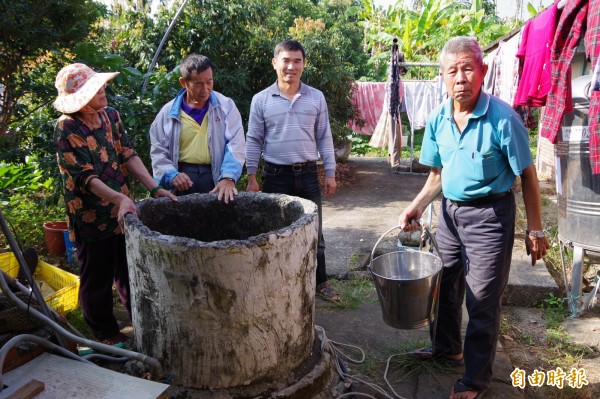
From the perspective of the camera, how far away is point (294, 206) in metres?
2.89

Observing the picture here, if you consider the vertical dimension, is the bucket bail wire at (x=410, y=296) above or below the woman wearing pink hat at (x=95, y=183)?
below

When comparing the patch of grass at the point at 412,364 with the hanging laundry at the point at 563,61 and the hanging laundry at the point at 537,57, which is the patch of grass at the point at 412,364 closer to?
the hanging laundry at the point at 563,61

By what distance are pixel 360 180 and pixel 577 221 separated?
6.17 m

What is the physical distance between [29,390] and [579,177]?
3.84 meters

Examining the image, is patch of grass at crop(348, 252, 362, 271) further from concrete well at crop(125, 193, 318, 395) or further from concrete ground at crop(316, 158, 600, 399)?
concrete well at crop(125, 193, 318, 395)

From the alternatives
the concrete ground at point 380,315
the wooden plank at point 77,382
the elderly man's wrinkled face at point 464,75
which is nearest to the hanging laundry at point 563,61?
the concrete ground at point 380,315

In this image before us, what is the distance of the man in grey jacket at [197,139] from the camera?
123 inches

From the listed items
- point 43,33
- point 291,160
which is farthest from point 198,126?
point 43,33

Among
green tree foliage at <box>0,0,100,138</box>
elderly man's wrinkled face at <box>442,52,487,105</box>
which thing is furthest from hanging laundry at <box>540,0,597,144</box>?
green tree foliage at <box>0,0,100,138</box>

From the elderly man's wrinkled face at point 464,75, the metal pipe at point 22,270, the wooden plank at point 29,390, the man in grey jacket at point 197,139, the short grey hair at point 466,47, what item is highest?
the short grey hair at point 466,47

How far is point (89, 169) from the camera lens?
271 centimetres

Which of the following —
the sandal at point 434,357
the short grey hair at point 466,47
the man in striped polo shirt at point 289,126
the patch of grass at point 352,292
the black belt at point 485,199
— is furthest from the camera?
the patch of grass at point 352,292

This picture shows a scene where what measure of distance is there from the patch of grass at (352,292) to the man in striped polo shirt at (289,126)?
483mm

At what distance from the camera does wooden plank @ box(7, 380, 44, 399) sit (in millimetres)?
1784
